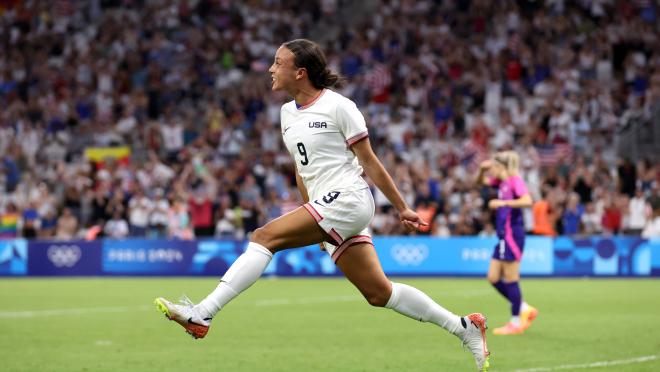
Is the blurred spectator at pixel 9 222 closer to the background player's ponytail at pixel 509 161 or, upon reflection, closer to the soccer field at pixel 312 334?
the soccer field at pixel 312 334

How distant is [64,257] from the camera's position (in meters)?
27.9

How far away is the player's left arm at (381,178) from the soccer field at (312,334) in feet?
8.45

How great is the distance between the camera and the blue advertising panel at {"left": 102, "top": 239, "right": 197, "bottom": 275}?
27344 mm

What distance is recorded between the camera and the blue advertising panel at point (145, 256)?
89.7 ft

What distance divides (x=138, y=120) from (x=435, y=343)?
22.6m

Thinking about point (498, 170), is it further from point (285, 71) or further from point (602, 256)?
point (602, 256)

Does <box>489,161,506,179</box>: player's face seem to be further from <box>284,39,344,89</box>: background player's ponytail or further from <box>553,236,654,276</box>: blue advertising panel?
<box>553,236,654,276</box>: blue advertising panel

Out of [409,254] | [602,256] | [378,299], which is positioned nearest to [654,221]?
[602,256]

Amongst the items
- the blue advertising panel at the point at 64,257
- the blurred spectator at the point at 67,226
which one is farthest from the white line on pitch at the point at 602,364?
the blurred spectator at the point at 67,226

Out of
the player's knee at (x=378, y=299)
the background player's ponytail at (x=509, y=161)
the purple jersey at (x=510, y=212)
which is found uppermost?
the background player's ponytail at (x=509, y=161)

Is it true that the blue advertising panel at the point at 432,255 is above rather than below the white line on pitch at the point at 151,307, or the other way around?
below

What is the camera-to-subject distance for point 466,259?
85.6 ft

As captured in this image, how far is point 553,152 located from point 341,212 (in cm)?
2141

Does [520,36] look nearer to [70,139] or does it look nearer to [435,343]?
[70,139]
